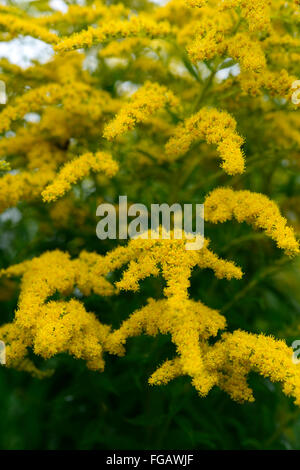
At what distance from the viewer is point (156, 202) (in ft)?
6.01

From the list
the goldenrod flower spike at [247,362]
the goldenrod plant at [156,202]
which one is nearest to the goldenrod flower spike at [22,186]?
the goldenrod plant at [156,202]

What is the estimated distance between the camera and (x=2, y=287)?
1.93 m

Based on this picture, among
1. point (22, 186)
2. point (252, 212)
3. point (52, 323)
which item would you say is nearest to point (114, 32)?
point (22, 186)

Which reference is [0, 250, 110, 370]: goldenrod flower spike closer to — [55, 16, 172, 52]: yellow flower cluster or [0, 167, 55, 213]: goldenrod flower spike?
[0, 167, 55, 213]: goldenrod flower spike

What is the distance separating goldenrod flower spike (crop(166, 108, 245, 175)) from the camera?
4.44 ft

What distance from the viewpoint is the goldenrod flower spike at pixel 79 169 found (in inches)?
57.1

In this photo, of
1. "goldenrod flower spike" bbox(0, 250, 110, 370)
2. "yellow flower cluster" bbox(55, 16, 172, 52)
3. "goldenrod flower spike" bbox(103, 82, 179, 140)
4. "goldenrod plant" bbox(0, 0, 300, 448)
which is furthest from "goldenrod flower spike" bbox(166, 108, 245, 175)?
"goldenrod flower spike" bbox(0, 250, 110, 370)

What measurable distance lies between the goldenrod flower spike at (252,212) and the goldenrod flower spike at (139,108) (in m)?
0.32

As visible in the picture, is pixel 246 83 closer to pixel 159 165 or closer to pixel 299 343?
pixel 159 165

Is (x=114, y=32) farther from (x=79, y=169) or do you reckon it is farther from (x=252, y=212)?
(x=252, y=212)

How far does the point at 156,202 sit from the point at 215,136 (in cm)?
47

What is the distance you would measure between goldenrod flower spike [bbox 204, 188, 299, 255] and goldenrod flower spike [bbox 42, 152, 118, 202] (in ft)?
1.14

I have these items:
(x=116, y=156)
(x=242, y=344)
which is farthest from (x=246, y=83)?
(x=242, y=344)

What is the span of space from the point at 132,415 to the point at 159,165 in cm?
93
